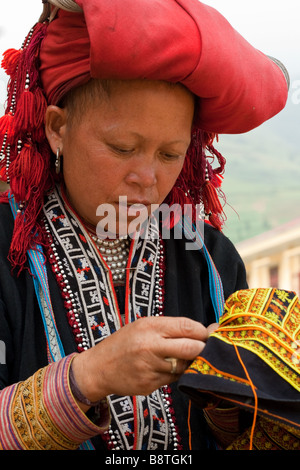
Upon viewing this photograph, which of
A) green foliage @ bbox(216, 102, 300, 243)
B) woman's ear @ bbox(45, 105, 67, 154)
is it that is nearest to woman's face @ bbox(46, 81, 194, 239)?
woman's ear @ bbox(45, 105, 67, 154)

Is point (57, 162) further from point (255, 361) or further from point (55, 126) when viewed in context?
point (255, 361)

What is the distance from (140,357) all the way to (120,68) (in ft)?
1.95

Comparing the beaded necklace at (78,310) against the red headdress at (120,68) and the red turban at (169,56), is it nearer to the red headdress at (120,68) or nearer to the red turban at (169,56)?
the red headdress at (120,68)

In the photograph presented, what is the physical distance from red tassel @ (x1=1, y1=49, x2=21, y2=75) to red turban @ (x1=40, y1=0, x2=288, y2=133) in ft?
0.30

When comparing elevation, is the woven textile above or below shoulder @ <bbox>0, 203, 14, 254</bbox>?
below

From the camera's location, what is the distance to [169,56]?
1.36 m

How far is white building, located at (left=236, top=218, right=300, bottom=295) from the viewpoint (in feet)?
10.8

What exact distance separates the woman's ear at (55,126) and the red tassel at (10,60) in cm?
17

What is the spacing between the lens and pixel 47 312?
1539 millimetres

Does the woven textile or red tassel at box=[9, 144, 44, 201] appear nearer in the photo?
the woven textile

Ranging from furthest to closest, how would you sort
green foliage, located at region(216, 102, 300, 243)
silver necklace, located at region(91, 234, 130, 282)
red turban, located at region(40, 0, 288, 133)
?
green foliage, located at region(216, 102, 300, 243) → silver necklace, located at region(91, 234, 130, 282) → red turban, located at region(40, 0, 288, 133)

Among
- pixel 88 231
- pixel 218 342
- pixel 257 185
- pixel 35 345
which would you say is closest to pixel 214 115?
pixel 88 231

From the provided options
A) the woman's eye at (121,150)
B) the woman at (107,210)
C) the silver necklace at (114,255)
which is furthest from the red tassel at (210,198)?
the woman's eye at (121,150)

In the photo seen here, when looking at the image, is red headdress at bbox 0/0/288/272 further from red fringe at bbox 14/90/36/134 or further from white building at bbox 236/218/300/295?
white building at bbox 236/218/300/295
